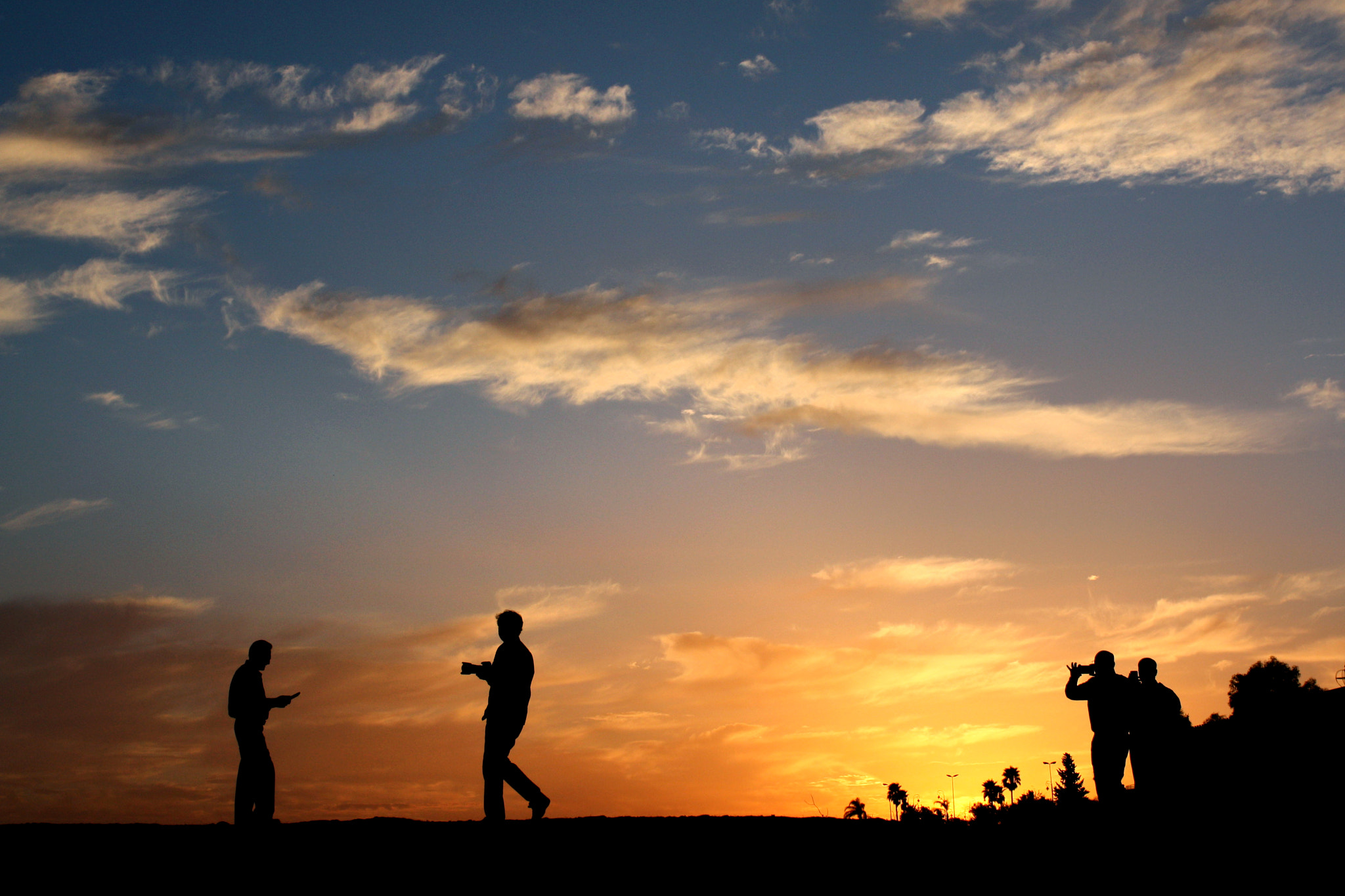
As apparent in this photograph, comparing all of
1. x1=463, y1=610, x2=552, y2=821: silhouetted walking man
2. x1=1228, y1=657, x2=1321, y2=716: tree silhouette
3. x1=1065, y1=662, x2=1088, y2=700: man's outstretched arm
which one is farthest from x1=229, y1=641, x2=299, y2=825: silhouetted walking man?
x1=1228, y1=657, x2=1321, y2=716: tree silhouette

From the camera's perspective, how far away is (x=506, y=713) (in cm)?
1084

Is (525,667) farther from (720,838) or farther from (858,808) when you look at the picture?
(858,808)

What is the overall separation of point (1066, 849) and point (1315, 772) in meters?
6.08

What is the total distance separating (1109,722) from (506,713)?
709 centimetres

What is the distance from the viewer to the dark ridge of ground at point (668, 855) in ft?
28.1

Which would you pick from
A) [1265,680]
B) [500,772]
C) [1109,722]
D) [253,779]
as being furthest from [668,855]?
[1265,680]

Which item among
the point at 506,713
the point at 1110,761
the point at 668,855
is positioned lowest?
the point at 668,855

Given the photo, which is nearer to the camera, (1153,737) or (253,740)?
(253,740)

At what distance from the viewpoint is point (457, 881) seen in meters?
8.47

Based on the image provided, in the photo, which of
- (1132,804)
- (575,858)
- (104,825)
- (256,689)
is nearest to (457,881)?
(575,858)

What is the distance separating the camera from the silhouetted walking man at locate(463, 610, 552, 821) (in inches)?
421

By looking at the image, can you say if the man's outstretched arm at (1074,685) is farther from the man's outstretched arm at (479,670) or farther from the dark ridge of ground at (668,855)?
the man's outstretched arm at (479,670)

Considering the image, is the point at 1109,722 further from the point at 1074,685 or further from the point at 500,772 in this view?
the point at 500,772

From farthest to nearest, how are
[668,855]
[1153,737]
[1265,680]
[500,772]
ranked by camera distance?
1. [1265,680]
2. [1153,737]
3. [500,772]
4. [668,855]
